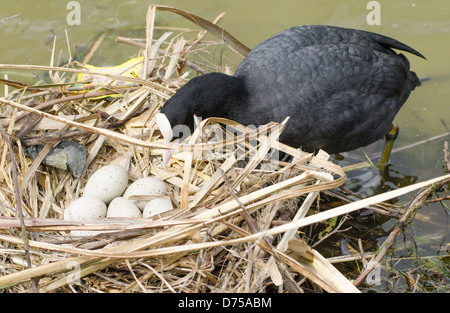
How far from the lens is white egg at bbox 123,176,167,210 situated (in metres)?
2.50

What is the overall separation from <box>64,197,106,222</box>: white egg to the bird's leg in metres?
2.10

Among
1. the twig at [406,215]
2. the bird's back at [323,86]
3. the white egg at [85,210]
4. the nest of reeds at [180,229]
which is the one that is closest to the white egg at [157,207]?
the nest of reeds at [180,229]

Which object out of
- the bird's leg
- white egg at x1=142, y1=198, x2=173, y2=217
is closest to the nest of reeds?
white egg at x1=142, y1=198, x2=173, y2=217

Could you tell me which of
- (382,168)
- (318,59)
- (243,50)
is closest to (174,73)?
(243,50)

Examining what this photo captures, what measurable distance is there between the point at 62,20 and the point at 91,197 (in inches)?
110

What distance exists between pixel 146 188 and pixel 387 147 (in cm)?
195

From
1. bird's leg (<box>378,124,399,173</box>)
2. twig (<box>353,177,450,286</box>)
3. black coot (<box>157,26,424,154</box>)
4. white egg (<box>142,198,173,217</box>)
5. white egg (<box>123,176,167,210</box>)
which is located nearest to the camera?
twig (<box>353,177,450,286</box>)

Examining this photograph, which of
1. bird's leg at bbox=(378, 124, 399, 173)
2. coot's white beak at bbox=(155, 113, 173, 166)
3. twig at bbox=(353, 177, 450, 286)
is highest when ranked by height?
coot's white beak at bbox=(155, 113, 173, 166)

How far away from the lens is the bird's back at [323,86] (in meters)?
2.69

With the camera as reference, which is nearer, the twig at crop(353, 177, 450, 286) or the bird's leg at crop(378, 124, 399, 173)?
the twig at crop(353, 177, 450, 286)

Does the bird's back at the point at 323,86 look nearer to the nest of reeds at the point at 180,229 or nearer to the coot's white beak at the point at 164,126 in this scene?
the nest of reeds at the point at 180,229

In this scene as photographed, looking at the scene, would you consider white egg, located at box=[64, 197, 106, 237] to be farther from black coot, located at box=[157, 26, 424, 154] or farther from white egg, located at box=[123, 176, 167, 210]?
black coot, located at box=[157, 26, 424, 154]
